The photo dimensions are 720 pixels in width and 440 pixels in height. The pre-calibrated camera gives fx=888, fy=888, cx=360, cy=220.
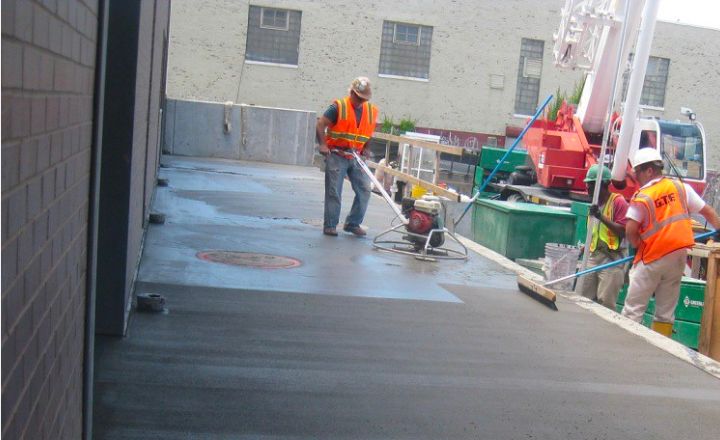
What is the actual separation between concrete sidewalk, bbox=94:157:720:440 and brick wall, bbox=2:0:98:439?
1478mm

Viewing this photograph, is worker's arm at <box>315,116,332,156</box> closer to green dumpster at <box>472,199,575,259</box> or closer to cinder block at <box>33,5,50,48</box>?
green dumpster at <box>472,199,575,259</box>

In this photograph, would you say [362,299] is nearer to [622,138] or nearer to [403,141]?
[622,138]

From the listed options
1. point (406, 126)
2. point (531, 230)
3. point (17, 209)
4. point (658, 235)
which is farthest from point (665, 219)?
point (406, 126)

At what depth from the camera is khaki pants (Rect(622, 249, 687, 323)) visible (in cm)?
812

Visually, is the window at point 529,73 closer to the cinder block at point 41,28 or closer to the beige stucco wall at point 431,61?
the beige stucco wall at point 431,61

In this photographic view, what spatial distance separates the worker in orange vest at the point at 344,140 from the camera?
1039cm

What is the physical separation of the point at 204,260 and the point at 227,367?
3.17 meters

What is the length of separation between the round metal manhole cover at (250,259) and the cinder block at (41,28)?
620 cm

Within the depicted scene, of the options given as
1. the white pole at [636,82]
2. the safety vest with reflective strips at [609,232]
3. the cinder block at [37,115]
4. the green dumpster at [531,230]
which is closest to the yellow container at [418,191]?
the white pole at [636,82]

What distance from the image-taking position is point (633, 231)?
8172 millimetres

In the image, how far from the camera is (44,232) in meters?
2.17

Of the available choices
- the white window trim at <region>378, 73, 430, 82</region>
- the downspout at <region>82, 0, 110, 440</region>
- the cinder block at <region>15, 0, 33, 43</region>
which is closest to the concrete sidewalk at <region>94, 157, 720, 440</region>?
the downspout at <region>82, 0, 110, 440</region>

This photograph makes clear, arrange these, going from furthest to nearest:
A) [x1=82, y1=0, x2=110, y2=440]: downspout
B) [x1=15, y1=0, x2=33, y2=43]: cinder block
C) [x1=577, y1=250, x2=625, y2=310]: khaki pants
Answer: [x1=577, y1=250, x2=625, y2=310]: khaki pants, [x1=82, y1=0, x2=110, y2=440]: downspout, [x1=15, y1=0, x2=33, y2=43]: cinder block

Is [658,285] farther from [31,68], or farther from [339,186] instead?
[31,68]
